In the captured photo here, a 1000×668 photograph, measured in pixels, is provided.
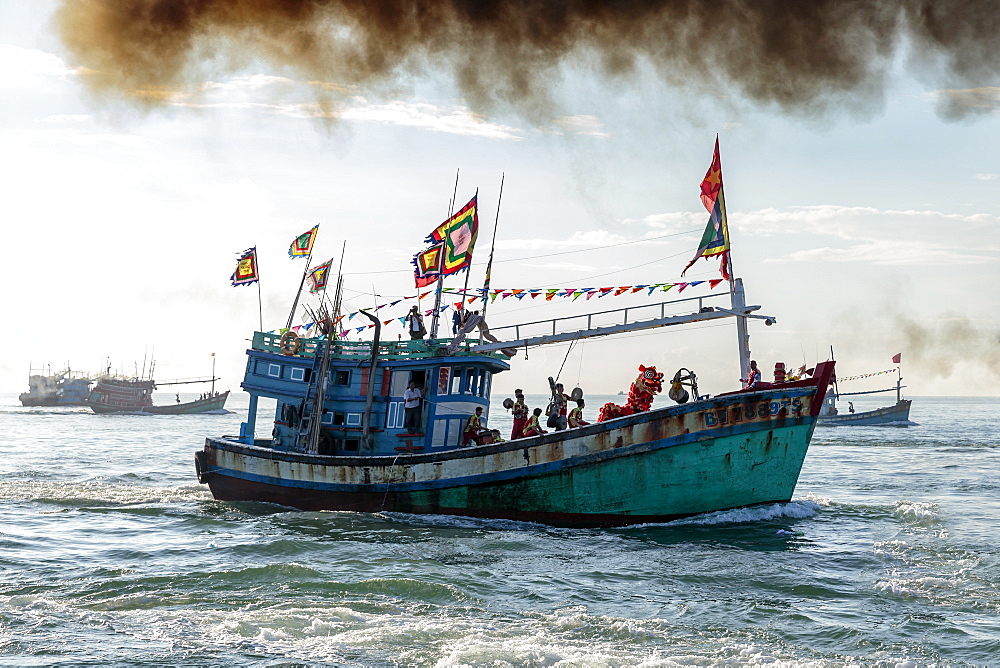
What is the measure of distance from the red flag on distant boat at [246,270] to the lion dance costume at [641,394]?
40.3 feet

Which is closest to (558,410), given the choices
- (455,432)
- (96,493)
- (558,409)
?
(558,409)

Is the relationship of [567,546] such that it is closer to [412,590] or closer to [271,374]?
[412,590]

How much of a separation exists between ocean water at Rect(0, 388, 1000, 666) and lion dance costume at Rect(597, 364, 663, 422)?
8.85 ft

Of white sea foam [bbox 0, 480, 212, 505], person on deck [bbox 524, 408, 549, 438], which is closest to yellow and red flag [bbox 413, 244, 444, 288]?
person on deck [bbox 524, 408, 549, 438]

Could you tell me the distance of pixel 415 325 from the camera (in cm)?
2489

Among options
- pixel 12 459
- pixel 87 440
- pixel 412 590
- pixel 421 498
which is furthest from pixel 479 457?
pixel 87 440

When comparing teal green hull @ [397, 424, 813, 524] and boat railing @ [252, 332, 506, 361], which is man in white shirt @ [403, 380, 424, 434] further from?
teal green hull @ [397, 424, 813, 524]

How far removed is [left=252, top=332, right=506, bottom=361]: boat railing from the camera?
2328cm

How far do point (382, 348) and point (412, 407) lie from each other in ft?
5.81

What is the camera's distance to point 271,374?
83.2ft

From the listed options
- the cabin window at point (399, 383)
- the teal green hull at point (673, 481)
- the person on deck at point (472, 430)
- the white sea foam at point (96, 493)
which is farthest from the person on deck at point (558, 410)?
the white sea foam at point (96, 493)

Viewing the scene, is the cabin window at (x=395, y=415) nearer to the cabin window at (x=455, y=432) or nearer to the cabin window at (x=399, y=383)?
the cabin window at (x=399, y=383)

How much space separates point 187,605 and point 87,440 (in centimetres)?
5295

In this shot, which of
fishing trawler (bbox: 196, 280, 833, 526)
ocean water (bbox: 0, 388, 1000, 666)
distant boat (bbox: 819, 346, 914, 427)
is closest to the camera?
ocean water (bbox: 0, 388, 1000, 666)
